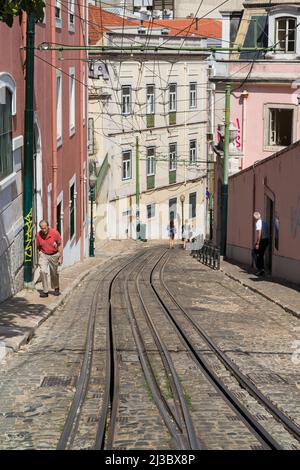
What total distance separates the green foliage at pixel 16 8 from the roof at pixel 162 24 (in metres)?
40.9

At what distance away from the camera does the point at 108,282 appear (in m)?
20.4

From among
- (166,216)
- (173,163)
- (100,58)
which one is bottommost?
(166,216)

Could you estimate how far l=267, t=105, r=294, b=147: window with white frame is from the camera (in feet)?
111

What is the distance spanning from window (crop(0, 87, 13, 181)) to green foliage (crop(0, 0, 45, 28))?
541 centimetres

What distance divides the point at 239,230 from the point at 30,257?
1362 cm

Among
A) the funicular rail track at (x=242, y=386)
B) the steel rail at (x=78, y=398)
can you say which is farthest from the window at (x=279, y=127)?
the steel rail at (x=78, y=398)

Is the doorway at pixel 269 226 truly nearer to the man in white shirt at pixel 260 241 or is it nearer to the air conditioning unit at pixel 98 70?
the man in white shirt at pixel 260 241

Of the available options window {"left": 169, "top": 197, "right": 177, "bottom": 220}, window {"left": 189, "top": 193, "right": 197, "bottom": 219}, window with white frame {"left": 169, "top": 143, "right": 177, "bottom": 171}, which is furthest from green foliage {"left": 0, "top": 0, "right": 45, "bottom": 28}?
window {"left": 189, "top": 193, "right": 197, "bottom": 219}

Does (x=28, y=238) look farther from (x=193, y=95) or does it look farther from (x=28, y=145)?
(x=193, y=95)

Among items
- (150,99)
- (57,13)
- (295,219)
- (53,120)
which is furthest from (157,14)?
(295,219)

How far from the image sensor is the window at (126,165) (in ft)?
165
